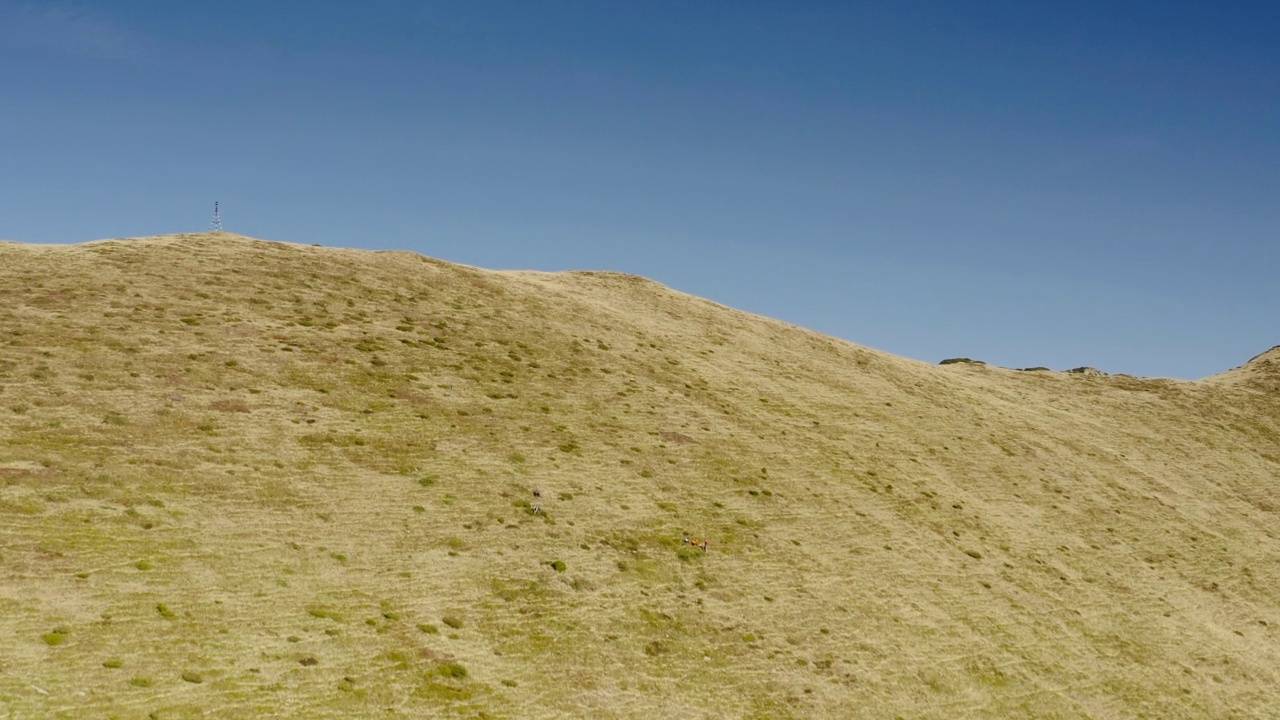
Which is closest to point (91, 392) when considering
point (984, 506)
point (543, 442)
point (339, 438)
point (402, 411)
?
point (339, 438)

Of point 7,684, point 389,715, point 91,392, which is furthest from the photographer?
point 91,392

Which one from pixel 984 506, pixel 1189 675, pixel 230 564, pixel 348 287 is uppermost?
pixel 348 287

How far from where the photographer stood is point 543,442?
52188 mm

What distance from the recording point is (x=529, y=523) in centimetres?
4319

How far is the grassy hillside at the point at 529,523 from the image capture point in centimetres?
3098

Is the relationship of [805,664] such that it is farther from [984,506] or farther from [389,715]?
[984,506]

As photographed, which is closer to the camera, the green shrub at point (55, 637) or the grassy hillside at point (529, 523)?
the green shrub at point (55, 637)

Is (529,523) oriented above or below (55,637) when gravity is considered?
above

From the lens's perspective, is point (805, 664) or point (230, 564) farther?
point (805, 664)

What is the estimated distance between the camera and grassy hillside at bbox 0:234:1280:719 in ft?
102

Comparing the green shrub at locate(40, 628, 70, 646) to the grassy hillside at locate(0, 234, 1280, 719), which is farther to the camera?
the grassy hillside at locate(0, 234, 1280, 719)

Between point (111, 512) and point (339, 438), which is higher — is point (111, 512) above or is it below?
below

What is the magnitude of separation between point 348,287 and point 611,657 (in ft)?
148

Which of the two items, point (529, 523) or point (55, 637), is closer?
point (55, 637)
